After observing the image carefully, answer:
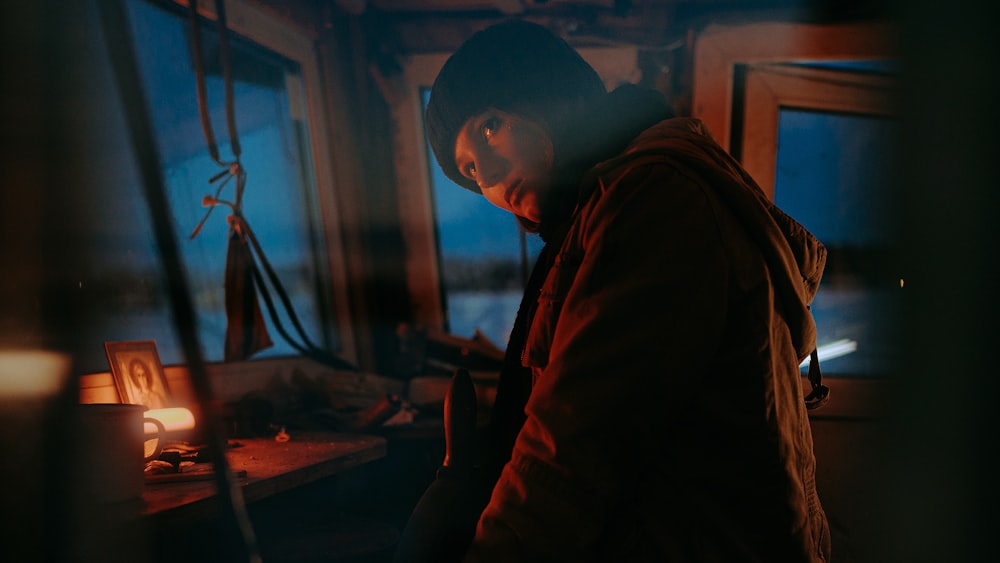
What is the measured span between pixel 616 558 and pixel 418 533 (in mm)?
354

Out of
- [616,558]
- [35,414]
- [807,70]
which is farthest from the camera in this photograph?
[807,70]

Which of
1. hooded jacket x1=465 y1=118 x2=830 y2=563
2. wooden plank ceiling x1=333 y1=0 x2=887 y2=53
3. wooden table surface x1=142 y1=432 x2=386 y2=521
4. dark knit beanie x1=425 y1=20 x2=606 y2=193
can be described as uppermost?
wooden plank ceiling x1=333 y1=0 x2=887 y2=53

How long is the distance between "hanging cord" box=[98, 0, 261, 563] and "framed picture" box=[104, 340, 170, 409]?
0.85 meters

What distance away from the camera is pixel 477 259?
2.85 metres

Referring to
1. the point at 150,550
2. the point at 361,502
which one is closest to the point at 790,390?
the point at 150,550

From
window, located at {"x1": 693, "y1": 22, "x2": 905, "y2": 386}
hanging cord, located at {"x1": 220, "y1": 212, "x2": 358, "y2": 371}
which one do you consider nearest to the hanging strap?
window, located at {"x1": 693, "y1": 22, "x2": 905, "y2": 386}

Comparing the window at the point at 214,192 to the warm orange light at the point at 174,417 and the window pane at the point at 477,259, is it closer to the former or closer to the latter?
the warm orange light at the point at 174,417

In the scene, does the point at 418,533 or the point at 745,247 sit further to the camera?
the point at 418,533

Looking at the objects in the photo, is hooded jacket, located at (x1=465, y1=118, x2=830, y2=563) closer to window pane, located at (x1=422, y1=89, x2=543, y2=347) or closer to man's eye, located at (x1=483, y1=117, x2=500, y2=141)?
man's eye, located at (x1=483, y1=117, x2=500, y2=141)

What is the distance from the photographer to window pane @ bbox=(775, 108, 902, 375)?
8.29 feet

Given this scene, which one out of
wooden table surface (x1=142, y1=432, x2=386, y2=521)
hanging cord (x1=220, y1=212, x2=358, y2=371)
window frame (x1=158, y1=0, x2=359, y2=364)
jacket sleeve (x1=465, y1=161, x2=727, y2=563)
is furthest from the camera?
window frame (x1=158, y1=0, x2=359, y2=364)

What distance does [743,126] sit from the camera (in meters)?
2.60

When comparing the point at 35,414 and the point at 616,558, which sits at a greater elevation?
the point at 35,414

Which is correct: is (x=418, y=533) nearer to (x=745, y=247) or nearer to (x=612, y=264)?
(x=612, y=264)
